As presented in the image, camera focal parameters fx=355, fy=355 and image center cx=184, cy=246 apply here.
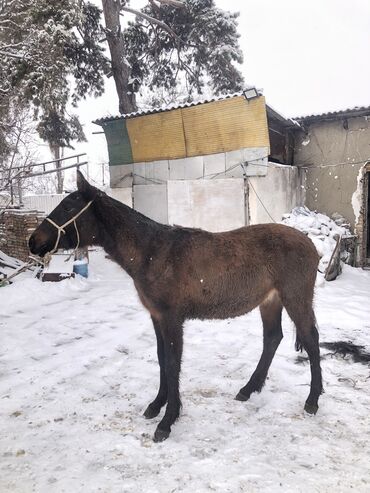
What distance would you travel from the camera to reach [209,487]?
227cm

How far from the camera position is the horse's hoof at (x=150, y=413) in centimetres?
313

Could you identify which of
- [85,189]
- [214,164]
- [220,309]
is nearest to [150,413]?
[220,309]

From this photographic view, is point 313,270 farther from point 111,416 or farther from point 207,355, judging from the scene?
point 111,416

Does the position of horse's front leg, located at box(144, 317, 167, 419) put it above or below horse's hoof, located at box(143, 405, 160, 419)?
above

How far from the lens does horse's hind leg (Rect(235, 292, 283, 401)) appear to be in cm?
349

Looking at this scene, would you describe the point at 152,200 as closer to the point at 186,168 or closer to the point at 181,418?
the point at 186,168

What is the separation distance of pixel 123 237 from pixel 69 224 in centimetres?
46

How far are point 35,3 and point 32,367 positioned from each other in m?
8.24

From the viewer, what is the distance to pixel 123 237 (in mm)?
3080

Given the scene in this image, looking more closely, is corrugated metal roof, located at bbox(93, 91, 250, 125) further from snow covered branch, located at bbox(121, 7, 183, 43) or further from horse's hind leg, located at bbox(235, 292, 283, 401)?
horse's hind leg, located at bbox(235, 292, 283, 401)

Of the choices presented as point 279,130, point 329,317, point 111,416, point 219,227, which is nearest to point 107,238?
point 111,416

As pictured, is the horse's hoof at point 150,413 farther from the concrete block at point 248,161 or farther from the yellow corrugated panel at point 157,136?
the yellow corrugated panel at point 157,136

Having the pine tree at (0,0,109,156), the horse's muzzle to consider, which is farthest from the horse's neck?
the pine tree at (0,0,109,156)

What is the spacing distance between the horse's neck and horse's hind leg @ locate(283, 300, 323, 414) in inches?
54.8
